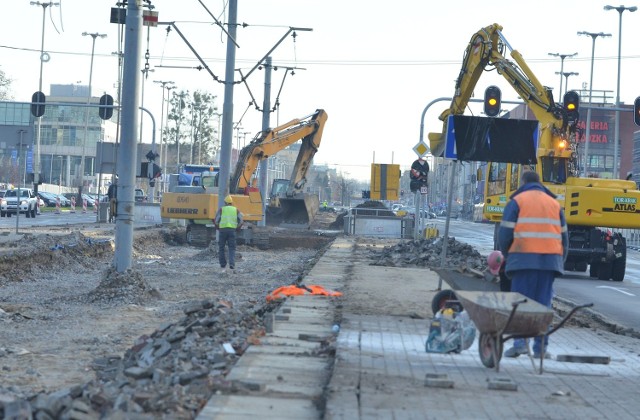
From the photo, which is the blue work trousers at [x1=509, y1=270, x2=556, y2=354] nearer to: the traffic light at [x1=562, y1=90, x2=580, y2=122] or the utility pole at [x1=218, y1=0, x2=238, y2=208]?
the traffic light at [x1=562, y1=90, x2=580, y2=122]

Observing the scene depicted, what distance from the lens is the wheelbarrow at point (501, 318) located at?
9.51 m

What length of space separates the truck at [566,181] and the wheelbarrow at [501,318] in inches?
633

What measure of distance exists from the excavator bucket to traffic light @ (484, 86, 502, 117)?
2207 cm

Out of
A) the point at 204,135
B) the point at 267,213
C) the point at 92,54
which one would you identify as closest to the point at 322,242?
the point at 267,213

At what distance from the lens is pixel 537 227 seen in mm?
10625

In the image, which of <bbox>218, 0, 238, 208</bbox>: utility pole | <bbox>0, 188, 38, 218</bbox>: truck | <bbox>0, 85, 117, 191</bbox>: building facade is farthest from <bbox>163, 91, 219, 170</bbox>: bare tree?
<bbox>218, 0, 238, 208</bbox>: utility pole

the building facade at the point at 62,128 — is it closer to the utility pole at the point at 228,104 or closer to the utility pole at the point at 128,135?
the utility pole at the point at 228,104

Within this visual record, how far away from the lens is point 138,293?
712 inches

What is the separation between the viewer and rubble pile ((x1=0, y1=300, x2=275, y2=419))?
709cm

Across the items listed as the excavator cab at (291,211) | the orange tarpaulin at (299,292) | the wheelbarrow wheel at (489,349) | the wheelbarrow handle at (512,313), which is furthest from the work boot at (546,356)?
the excavator cab at (291,211)

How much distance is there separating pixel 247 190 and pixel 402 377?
29.6 m

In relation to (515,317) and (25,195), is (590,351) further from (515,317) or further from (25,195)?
(25,195)

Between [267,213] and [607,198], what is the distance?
27.4 metres

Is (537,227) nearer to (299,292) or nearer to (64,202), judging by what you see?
(299,292)
